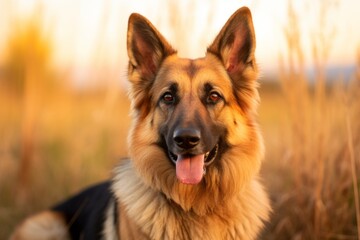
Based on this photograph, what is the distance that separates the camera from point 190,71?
153 inches

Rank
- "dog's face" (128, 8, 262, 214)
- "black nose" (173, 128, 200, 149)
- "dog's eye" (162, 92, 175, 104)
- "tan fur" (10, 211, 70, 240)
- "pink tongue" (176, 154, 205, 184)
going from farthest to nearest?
1. "tan fur" (10, 211, 70, 240)
2. "dog's eye" (162, 92, 175, 104)
3. "dog's face" (128, 8, 262, 214)
4. "pink tongue" (176, 154, 205, 184)
5. "black nose" (173, 128, 200, 149)

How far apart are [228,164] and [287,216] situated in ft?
4.81

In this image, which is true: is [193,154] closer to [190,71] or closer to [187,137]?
[187,137]

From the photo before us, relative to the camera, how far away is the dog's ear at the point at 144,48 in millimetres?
3924

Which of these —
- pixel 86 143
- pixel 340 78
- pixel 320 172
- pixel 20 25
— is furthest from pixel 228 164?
pixel 20 25

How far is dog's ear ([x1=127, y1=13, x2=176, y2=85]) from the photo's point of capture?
3924 millimetres

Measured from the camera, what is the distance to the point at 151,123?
3.88 metres

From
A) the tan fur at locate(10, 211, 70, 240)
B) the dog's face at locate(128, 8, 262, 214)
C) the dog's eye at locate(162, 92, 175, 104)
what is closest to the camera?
the dog's face at locate(128, 8, 262, 214)

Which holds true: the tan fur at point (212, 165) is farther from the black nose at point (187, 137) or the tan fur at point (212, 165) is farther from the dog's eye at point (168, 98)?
the black nose at point (187, 137)

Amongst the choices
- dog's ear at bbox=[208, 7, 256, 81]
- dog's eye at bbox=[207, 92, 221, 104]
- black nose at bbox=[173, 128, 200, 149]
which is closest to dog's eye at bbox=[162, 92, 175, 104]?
dog's eye at bbox=[207, 92, 221, 104]

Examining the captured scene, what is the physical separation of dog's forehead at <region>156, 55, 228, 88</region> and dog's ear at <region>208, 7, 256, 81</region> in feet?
0.24

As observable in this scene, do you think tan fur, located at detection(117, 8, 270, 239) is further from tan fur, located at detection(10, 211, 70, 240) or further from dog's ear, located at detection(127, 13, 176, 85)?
tan fur, located at detection(10, 211, 70, 240)

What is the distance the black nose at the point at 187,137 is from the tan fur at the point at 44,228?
1.89m

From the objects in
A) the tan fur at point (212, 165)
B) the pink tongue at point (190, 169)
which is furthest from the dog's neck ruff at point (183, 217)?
the pink tongue at point (190, 169)
